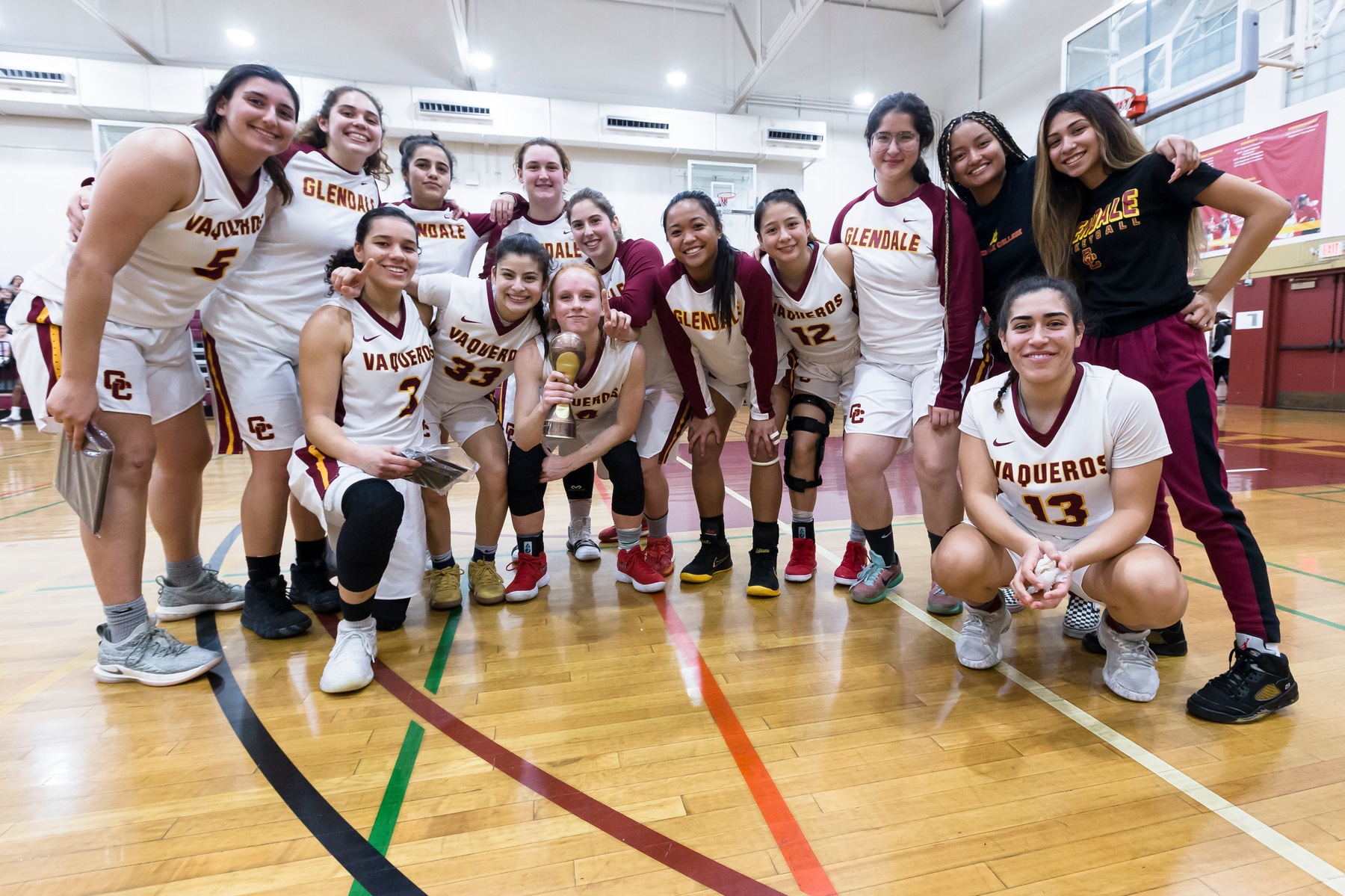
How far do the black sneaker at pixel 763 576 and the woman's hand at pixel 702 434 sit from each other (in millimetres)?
490

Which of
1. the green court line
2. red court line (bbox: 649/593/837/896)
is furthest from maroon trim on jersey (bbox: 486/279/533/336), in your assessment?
the green court line

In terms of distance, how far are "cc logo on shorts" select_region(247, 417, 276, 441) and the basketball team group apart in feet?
0.06

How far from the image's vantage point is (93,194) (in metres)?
1.78

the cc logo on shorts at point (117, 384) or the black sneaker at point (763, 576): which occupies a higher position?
the cc logo on shorts at point (117, 384)

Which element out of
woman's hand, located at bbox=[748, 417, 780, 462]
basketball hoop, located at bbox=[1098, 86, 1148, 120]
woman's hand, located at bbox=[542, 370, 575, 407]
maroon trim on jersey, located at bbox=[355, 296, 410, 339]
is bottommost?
woman's hand, located at bbox=[748, 417, 780, 462]

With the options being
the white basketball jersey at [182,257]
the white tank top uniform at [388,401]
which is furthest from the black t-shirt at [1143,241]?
the white basketball jersey at [182,257]

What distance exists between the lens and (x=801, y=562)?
2.91 meters

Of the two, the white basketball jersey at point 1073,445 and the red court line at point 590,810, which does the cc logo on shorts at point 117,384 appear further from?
the white basketball jersey at point 1073,445

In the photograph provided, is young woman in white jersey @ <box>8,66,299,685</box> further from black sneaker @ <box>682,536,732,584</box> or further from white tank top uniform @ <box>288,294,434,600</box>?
black sneaker @ <box>682,536,732,584</box>

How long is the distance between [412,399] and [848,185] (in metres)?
13.2

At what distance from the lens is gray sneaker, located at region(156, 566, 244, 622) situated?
8.30ft

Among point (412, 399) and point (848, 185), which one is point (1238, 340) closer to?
point (848, 185)

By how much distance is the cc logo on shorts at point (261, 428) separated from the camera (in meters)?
2.31

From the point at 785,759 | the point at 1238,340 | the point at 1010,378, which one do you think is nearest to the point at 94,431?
the point at 785,759
